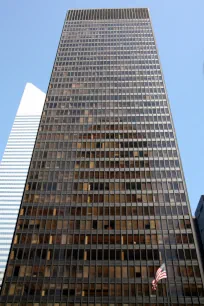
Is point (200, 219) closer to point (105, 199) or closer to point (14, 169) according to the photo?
point (105, 199)

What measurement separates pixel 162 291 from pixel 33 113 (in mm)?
146286

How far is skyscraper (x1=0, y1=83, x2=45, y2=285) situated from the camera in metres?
133

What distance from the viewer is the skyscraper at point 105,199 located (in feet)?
173

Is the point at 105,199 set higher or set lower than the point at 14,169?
lower

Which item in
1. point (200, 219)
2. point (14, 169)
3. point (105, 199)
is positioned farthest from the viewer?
point (14, 169)

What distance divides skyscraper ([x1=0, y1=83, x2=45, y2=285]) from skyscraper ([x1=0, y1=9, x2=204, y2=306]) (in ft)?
226

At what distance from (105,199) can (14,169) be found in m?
96.6

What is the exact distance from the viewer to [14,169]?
5896 inches

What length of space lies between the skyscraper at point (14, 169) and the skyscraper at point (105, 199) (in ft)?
226

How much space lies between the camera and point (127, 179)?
6844 centimetres

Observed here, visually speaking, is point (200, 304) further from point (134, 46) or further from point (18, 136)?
point (18, 136)

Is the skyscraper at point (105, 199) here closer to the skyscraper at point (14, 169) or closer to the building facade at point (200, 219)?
the building facade at point (200, 219)

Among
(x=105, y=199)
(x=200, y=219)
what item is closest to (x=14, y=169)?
(x=105, y=199)

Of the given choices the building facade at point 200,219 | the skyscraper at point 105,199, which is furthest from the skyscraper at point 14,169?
the building facade at point 200,219
